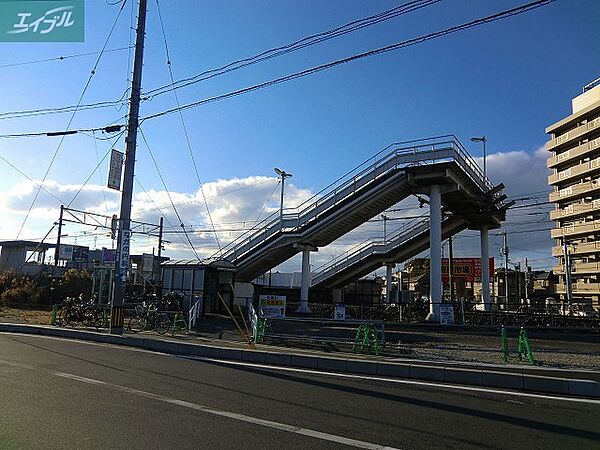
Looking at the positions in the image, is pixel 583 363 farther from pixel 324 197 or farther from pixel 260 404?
pixel 324 197

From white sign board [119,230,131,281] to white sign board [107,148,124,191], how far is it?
192 centimetres

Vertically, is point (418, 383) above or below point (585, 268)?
below

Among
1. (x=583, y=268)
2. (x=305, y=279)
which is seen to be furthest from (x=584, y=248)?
(x=305, y=279)

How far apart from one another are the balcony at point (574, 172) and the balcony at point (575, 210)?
3.25m

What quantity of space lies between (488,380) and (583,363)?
4.63 m

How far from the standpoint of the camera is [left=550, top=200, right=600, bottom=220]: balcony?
164ft

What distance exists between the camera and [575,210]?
52.9 metres

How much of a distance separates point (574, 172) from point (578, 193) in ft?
8.18

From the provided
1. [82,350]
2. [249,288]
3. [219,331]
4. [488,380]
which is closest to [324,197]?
[249,288]

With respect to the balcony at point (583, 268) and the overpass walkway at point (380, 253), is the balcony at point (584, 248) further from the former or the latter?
the overpass walkway at point (380, 253)

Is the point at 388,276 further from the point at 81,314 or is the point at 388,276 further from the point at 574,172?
the point at 574,172

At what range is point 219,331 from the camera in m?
19.1

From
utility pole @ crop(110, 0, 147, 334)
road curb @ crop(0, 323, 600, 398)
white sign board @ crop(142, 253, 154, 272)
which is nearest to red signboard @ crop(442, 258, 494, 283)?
white sign board @ crop(142, 253, 154, 272)

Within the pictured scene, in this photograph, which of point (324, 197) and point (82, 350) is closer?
point (82, 350)
